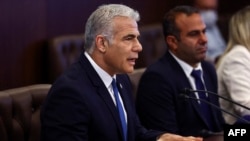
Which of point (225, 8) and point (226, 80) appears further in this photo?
point (225, 8)

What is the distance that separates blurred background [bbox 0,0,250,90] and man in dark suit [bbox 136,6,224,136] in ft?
4.09

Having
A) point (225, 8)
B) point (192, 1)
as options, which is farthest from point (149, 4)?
point (225, 8)

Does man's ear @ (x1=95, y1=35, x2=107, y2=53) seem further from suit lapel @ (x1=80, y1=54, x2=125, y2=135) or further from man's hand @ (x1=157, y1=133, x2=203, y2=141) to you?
man's hand @ (x1=157, y1=133, x2=203, y2=141)

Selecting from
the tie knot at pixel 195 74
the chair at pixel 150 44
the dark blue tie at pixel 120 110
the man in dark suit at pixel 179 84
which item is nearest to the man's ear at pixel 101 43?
the dark blue tie at pixel 120 110

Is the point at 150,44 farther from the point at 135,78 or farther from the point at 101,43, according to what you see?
the point at 101,43

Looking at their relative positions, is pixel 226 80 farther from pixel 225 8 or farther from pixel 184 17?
pixel 225 8

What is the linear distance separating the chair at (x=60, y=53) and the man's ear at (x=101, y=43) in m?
1.85

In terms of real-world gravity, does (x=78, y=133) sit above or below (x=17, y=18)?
below

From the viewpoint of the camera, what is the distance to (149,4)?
5.73 m

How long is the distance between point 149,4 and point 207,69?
2.43 metres

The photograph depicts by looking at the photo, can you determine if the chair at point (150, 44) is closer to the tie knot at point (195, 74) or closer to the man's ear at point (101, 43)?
the tie knot at point (195, 74)

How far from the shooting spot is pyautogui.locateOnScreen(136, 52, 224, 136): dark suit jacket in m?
3.03

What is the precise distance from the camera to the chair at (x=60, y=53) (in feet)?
14.4

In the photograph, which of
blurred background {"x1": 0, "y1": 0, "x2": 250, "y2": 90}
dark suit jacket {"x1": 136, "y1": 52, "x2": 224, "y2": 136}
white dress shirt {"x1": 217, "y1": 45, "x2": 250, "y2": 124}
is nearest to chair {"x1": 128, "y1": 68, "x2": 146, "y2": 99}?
dark suit jacket {"x1": 136, "y1": 52, "x2": 224, "y2": 136}
